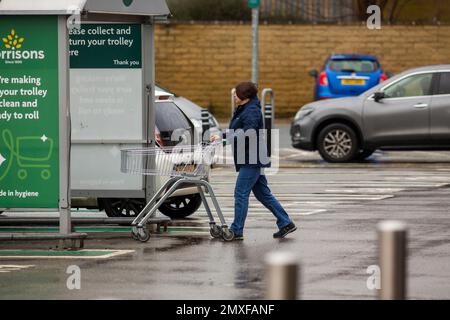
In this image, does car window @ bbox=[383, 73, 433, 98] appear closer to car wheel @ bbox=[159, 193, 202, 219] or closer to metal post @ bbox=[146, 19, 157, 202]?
car wheel @ bbox=[159, 193, 202, 219]

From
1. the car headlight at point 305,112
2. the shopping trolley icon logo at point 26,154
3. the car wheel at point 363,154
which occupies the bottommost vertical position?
the car wheel at point 363,154

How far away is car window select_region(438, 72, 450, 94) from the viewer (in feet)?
74.9

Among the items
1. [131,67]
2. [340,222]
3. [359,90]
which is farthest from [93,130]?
[359,90]

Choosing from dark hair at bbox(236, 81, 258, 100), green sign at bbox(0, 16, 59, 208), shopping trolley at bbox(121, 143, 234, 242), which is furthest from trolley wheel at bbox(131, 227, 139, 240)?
dark hair at bbox(236, 81, 258, 100)

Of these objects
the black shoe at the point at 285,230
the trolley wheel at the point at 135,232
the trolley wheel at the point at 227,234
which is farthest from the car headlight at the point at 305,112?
the trolley wheel at the point at 135,232

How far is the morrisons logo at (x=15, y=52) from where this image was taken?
12.6 meters

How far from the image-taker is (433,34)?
34625 mm

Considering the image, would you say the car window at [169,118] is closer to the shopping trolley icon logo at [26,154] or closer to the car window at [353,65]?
the shopping trolley icon logo at [26,154]

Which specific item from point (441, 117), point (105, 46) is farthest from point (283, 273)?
point (441, 117)

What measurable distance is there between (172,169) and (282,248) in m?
1.37

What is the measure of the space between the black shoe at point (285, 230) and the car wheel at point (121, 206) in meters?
2.02

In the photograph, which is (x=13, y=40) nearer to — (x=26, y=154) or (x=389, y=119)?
(x=26, y=154)
